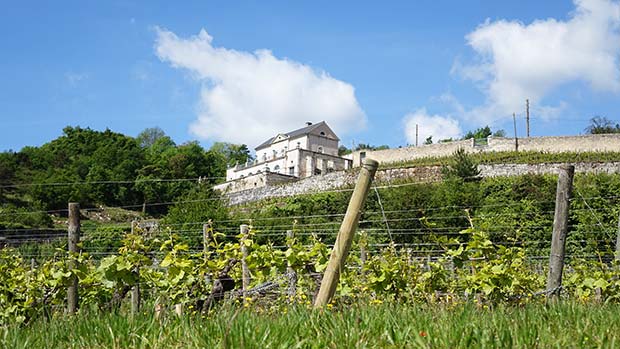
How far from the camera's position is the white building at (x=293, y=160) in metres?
56.8

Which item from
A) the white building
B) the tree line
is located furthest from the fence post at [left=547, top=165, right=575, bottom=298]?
the tree line

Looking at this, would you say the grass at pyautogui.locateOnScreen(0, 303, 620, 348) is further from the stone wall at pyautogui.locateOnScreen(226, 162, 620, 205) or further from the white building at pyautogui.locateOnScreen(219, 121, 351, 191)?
the white building at pyautogui.locateOnScreen(219, 121, 351, 191)

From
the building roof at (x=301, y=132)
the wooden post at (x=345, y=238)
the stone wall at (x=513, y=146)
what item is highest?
the building roof at (x=301, y=132)

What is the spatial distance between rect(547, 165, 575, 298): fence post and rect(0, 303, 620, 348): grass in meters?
2.26

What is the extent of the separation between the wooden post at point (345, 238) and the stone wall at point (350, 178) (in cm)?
4016

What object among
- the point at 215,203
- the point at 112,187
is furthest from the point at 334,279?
the point at 112,187

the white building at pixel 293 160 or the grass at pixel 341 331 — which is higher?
the white building at pixel 293 160

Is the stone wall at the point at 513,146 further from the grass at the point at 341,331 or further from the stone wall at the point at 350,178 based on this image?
the grass at the point at 341,331

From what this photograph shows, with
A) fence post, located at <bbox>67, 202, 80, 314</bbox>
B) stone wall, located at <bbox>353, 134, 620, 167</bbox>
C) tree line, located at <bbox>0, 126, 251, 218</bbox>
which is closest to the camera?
fence post, located at <bbox>67, 202, 80, 314</bbox>

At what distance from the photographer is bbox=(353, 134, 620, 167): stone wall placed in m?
45.9

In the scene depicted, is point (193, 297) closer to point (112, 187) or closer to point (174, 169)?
point (112, 187)

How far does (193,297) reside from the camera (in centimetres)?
541

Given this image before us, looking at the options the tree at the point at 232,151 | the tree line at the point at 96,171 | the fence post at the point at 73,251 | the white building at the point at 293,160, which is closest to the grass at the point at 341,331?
the fence post at the point at 73,251

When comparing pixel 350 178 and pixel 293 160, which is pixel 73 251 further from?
pixel 293 160
